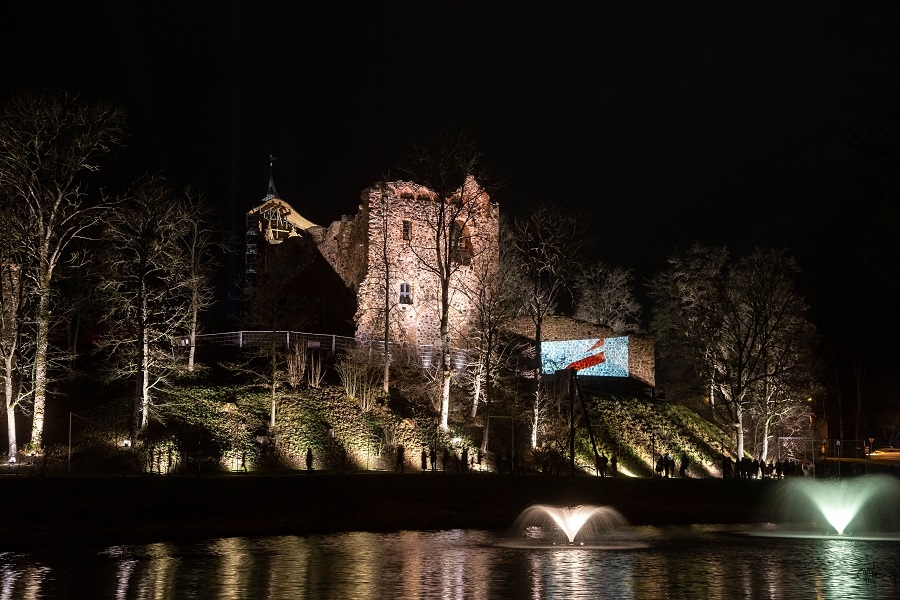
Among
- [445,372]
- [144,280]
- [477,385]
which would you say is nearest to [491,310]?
[477,385]

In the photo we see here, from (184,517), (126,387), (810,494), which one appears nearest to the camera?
(184,517)

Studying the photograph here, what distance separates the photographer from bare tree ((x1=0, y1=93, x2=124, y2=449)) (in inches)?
1199

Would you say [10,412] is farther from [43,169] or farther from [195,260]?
Answer: [195,260]

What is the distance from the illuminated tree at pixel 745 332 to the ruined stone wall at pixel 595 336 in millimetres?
2781

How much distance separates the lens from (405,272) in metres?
51.1

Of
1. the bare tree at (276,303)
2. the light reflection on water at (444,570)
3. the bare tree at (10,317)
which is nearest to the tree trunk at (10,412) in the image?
the bare tree at (10,317)

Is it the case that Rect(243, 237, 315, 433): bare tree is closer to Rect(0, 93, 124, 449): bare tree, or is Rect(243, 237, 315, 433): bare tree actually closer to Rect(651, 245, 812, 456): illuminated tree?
Rect(0, 93, 124, 449): bare tree

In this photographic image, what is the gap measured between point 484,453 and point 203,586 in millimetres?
A: 26397

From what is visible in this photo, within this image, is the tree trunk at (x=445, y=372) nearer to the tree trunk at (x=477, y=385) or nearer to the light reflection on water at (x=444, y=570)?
the tree trunk at (x=477, y=385)

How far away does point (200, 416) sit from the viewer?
116ft

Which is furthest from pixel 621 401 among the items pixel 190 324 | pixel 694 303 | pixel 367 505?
pixel 367 505

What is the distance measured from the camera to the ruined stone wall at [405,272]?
49375mm

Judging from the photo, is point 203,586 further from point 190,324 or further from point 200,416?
point 190,324

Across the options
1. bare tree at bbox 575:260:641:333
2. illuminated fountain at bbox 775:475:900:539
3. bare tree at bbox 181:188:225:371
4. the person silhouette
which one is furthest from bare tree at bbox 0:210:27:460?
bare tree at bbox 575:260:641:333
